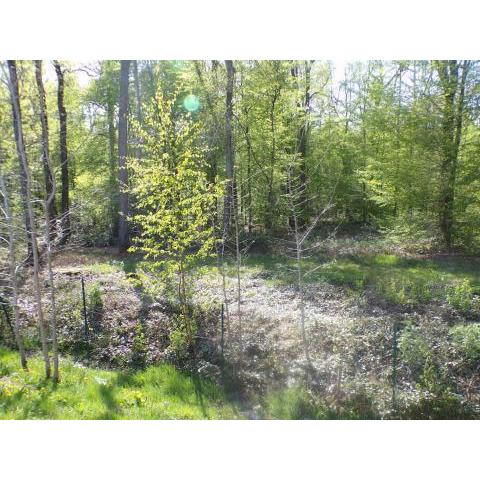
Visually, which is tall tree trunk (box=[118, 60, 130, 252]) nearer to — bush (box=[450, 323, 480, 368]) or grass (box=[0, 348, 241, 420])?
grass (box=[0, 348, 241, 420])

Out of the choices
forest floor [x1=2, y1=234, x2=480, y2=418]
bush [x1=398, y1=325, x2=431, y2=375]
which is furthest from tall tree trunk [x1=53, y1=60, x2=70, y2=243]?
bush [x1=398, y1=325, x2=431, y2=375]

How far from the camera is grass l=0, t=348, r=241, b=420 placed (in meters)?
4.62

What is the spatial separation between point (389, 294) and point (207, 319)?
143 inches

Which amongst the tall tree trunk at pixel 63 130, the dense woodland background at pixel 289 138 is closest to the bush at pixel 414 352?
the dense woodland background at pixel 289 138

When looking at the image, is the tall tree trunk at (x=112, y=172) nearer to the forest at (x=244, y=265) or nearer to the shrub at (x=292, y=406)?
the forest at (x=244, y=265)

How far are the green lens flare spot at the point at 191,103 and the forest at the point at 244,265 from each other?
0.65 feet

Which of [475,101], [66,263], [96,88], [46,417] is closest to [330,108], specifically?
[475,101]

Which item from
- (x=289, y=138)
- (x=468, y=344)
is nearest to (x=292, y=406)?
(x=468, y=344)

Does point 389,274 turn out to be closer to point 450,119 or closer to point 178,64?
point 450,119

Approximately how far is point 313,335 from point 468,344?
7.15 feet

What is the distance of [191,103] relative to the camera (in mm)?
15016

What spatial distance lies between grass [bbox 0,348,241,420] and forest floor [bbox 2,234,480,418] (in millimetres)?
281

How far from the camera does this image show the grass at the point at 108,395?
15.2 feet

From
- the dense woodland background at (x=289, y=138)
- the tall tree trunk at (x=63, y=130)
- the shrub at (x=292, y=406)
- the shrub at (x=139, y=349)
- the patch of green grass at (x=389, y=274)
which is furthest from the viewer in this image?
the tall tree trunk at (x=63, y=130)
